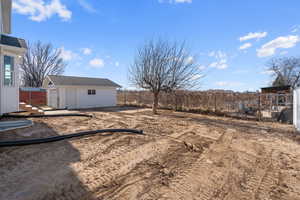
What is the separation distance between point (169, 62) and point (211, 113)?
5.36m

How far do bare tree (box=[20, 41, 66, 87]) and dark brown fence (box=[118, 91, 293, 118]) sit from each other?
24.8m

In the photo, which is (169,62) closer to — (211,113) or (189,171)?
(211,113)

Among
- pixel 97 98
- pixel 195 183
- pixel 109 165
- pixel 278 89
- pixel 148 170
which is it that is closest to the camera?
pixel 195 183

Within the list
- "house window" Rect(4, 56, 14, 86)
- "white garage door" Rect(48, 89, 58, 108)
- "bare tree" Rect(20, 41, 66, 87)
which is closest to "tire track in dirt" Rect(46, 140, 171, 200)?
"house window" Rect(4, 56, 14, 86)

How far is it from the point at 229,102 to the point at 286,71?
2381cm

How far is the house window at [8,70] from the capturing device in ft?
24.2

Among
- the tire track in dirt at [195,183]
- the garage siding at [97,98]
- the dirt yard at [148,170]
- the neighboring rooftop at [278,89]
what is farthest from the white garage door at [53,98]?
the neighboring rooftop at [278,89]

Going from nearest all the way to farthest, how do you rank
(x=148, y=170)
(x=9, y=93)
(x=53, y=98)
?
(x=148, y=170) < (x=9, y=93) < (x=53, y=98)

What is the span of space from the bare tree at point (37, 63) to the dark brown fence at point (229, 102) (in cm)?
2478

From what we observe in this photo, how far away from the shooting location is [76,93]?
1438cm

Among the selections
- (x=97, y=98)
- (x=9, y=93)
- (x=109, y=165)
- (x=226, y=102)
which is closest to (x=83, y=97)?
(x=97, y=98)

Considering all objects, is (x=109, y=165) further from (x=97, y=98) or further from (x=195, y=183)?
(x=97, y=98)

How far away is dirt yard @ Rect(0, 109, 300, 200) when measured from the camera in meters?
2.16

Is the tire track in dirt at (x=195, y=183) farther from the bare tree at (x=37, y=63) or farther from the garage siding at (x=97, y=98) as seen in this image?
the bare tree at (x=37, y=63)
